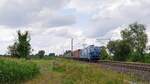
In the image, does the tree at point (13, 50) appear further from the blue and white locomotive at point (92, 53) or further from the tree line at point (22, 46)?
the blue and white locomotive at point (92, 53)

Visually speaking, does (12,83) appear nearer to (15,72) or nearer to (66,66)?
(15,72)

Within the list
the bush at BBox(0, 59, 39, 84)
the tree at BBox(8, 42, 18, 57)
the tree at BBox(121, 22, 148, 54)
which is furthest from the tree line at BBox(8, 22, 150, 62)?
the bush at BBox(0, 59, 39, 84)

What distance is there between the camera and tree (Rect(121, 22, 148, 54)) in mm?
87562

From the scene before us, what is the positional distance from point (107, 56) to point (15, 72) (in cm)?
5606

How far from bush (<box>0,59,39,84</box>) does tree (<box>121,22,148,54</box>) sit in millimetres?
61573

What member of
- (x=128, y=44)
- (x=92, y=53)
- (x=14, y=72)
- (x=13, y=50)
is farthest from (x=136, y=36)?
(x=14, y=72)

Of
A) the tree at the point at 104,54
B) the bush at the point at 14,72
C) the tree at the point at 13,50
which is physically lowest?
the bush at the point at 14,72

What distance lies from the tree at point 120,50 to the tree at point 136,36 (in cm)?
252

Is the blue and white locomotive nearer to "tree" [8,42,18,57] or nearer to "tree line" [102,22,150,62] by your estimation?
"tree line" [102,22,150,62]

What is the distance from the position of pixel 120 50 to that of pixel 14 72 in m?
59.0

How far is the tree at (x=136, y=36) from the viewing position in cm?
8756

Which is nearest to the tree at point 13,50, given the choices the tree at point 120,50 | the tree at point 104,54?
the tree at point 104,54

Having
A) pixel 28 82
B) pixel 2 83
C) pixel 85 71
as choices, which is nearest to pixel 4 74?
pixel 2 83

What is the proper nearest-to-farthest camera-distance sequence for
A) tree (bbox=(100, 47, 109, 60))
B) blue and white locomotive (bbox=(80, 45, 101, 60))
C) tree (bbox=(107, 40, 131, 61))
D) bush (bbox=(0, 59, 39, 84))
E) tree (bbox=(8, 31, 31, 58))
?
bush (bbox=(0, 59, 39, 84)) → tree (bbox=(8, 31, 31, 58)) → blue and white locomotive (bbox=(80, 45, 101, 60)) → tree (bbox=(100, 47, 109, 60)) → tree (bbox=(107, 40, 131, 61))
